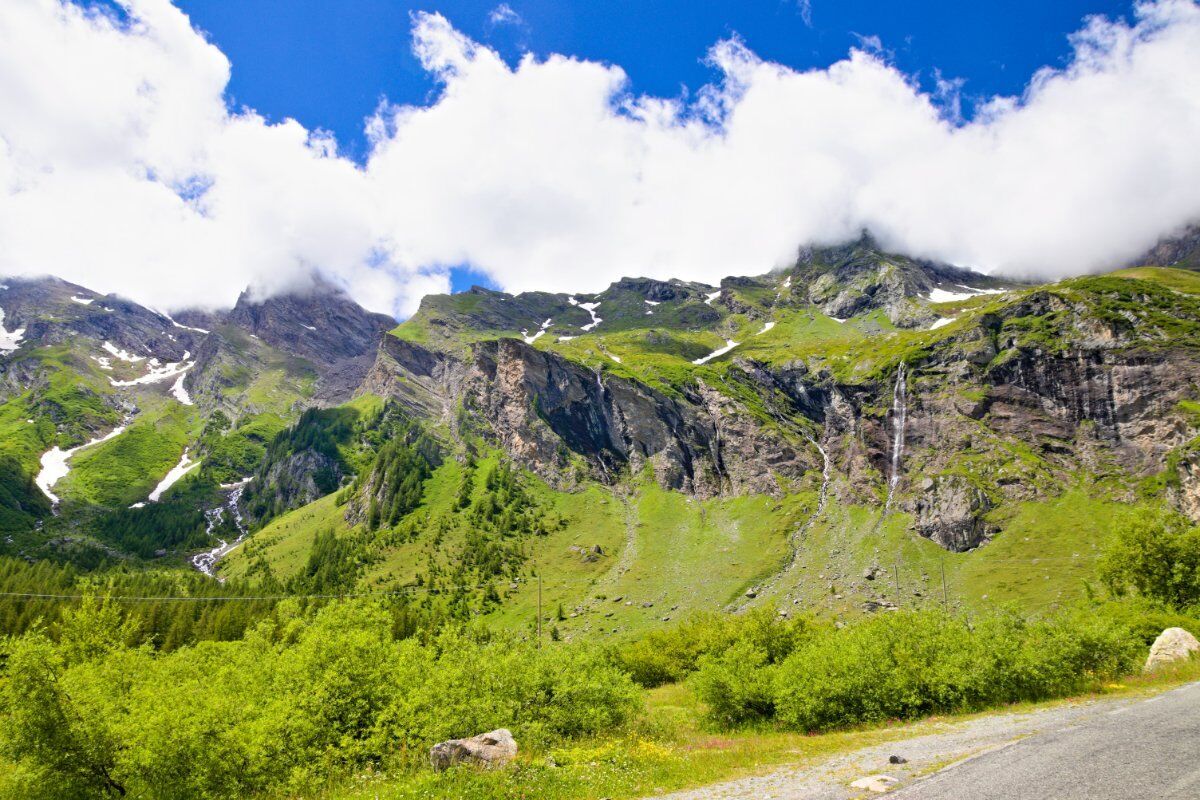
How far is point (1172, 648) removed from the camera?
41562 millimetres

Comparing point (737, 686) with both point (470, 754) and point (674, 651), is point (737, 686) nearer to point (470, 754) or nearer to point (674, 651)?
point (470, 754)

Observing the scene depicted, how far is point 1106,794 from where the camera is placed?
46.4 feet

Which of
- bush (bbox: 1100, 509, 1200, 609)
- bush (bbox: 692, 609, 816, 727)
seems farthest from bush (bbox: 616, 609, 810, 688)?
bush (bbox: 1100, 509, 1200, 609)

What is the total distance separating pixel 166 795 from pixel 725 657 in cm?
3475

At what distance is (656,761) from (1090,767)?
16360mm

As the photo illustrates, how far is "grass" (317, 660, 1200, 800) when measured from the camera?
20672 millimetres

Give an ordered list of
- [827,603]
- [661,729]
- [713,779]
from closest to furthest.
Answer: [713,779] → [661,729] → [827,603]

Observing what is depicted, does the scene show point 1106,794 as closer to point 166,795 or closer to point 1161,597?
point 166,795

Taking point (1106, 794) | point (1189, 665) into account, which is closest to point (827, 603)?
point (1189, 665)

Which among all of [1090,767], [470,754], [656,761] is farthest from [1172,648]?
[470,754]

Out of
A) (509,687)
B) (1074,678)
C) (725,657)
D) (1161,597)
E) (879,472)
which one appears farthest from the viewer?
(879,472)

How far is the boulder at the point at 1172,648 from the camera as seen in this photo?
1588 inches

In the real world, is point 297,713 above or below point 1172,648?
above

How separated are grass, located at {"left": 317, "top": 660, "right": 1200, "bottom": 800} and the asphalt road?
8652 mm
